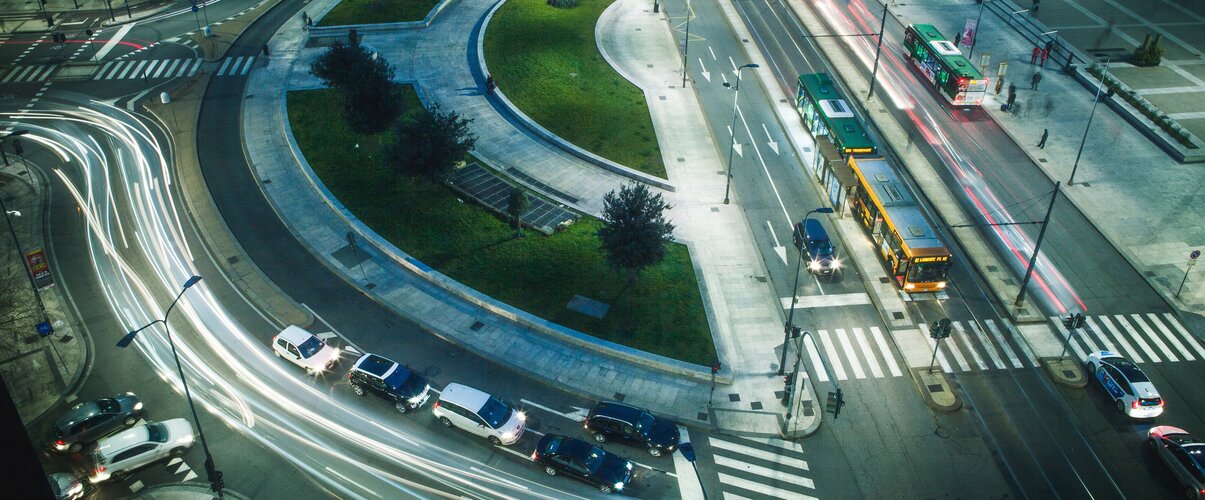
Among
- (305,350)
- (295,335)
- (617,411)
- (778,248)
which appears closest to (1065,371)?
(778,248)

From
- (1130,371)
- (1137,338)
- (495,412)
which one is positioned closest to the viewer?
(495,412)

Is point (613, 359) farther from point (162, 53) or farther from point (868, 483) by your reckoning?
point (162, 53)

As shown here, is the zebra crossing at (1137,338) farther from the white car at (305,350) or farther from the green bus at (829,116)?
the white car at (305,350)

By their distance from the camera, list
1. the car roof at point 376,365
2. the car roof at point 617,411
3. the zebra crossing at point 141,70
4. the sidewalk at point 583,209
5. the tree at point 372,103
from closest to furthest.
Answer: the car roof at point 617,411
the car roof at point 376,365
the sidewalk at point 583,209
the tree at point 372,103
the zebra crossing at point 141,70

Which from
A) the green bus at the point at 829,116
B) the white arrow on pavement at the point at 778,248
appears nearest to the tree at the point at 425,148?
the white arrow on pavement at the point at 778,248

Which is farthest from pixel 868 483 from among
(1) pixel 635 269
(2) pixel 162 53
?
(2) pixel 162 53

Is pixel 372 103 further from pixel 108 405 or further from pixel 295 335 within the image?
pixel 108 405

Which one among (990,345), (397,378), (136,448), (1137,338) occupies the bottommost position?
(1137,338)
